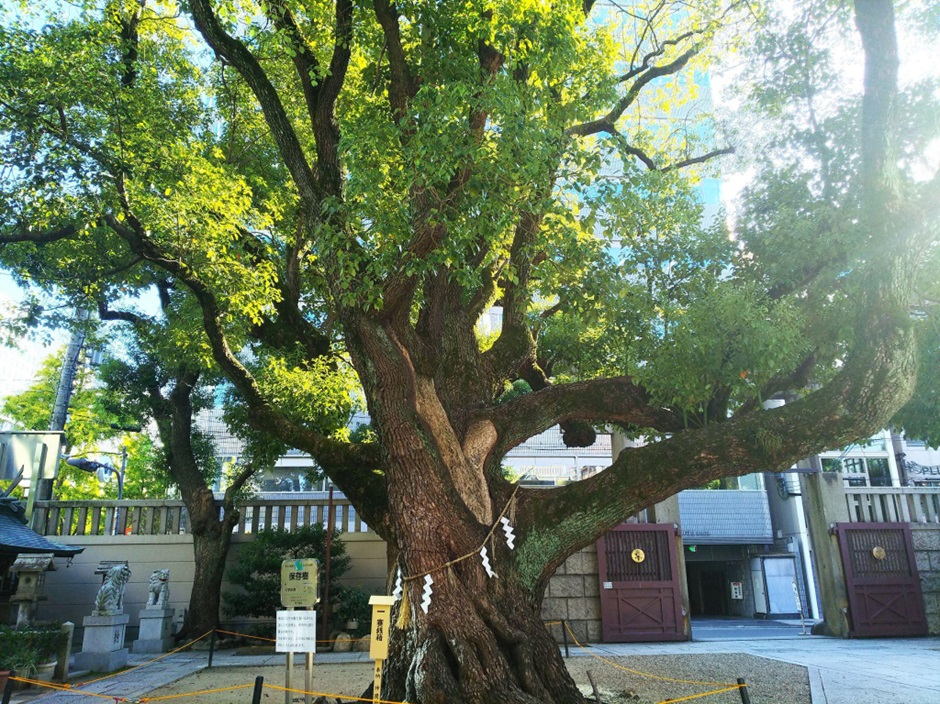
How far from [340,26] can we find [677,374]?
5483mm

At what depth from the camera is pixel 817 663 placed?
33.4 ft

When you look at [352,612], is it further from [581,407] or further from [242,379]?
[581,407]

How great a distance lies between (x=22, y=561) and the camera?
1153 cm

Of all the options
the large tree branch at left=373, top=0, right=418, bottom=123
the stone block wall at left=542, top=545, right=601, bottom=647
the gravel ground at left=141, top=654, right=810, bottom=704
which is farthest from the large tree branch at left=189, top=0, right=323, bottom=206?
the stone block wall at left=542, top=545, right=601, bottom=647

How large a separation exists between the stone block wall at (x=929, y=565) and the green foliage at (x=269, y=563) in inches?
455

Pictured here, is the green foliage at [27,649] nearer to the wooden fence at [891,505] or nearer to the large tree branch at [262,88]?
the large tree branch at [262,88]

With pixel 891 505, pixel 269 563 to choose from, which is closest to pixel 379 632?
pixel 269 563

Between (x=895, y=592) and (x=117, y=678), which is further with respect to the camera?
(x=895, y=592)

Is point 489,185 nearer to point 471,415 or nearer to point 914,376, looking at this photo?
point 471,415

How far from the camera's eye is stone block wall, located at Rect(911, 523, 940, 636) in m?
13.8

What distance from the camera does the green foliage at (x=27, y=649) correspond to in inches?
337

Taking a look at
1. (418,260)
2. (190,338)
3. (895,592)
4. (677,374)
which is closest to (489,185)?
(418,260)

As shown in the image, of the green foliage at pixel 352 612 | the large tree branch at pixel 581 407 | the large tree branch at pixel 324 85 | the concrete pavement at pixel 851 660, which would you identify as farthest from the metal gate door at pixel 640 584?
the large tree branch at pixel 324 85

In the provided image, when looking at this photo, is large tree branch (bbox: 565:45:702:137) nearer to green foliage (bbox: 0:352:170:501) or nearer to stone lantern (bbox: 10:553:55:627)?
stone lantern (bbox: 10:553:55:627)
